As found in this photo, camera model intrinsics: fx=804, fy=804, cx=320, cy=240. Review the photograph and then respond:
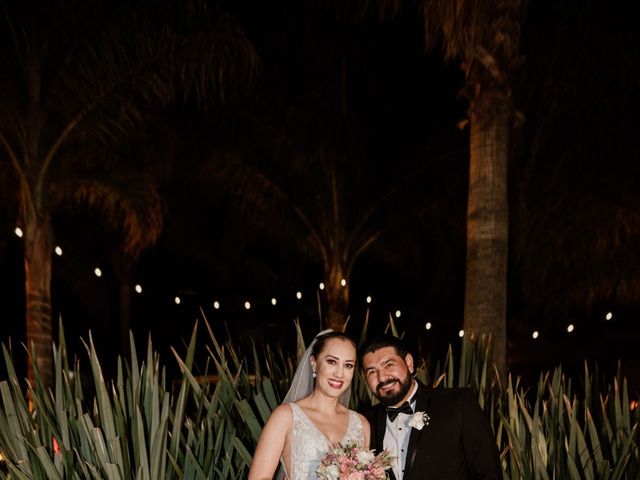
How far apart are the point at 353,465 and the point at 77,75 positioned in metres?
8.54

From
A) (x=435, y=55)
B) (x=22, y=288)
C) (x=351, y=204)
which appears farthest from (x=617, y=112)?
(x=22, y=288)

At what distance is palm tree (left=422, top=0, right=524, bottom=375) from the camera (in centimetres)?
599

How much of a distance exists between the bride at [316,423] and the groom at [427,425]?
132 millimetres

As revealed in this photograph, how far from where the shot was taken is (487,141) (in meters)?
6.19

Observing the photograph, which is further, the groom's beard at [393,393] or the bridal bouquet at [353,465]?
the groom's beard at [393,393]

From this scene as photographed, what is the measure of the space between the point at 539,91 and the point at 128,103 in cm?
549

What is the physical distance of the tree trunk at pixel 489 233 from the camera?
597 cm

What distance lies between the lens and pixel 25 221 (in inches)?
406

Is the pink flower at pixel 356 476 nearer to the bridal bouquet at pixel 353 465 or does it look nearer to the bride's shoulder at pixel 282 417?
the bridal bouquet at pixel 353 465

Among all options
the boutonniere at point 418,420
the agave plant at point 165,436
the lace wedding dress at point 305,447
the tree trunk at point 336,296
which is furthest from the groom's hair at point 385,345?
the tree trunk at point 336,296

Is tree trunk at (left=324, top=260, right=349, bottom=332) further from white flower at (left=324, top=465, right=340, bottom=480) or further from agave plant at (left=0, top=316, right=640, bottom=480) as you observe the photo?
white flower at (left=324, top=465, right=340, bottom=480)

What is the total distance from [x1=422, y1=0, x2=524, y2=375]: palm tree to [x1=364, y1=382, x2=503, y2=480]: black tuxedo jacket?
2.48m

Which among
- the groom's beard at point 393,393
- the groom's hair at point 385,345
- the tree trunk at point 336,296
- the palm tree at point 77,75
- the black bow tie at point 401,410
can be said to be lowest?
the black bow tie at point 401,410

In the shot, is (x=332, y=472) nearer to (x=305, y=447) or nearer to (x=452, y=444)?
(x=305, y=447)
